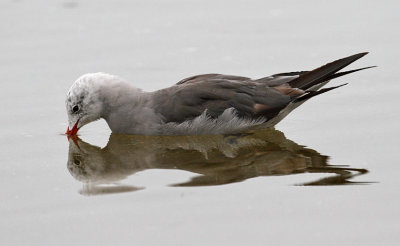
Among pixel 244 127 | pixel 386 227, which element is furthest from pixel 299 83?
pixel 386 227

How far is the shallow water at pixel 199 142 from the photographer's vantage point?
6.88m

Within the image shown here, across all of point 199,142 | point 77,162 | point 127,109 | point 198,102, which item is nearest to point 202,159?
point 199,142

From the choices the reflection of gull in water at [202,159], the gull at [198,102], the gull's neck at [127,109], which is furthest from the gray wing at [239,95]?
the reflection of gull in water at [202,159]

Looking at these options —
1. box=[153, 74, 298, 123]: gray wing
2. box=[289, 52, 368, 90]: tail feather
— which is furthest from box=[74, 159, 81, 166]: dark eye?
box=[289, 52, 368, 90]: tail feather

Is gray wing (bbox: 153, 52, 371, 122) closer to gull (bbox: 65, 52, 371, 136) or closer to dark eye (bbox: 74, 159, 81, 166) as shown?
gull (bbox: 65, 52, 371, 136)

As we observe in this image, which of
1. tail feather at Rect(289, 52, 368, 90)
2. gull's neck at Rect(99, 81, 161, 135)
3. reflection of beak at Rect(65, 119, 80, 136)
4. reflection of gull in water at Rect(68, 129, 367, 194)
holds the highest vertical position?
tail feather at Rect(289, 52, 368, 90)

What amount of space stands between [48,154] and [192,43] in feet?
11.8

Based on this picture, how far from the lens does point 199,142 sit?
29.9 feet

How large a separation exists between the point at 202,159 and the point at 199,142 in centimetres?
64

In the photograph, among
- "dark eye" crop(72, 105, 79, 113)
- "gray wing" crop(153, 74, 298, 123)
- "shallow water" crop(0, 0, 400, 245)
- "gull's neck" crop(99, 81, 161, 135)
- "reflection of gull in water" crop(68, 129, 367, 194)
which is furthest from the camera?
"dark eye" crop(72, 105, 79, 113)

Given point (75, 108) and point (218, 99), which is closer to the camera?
point (218, 99)

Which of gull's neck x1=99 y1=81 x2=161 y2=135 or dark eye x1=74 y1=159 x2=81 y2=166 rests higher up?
gull's neck x1=99 y1=81 x2=161 y2=135

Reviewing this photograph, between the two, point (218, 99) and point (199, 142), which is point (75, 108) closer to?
point (199, 142)

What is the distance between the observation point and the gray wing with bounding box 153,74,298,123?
29.4 ft
